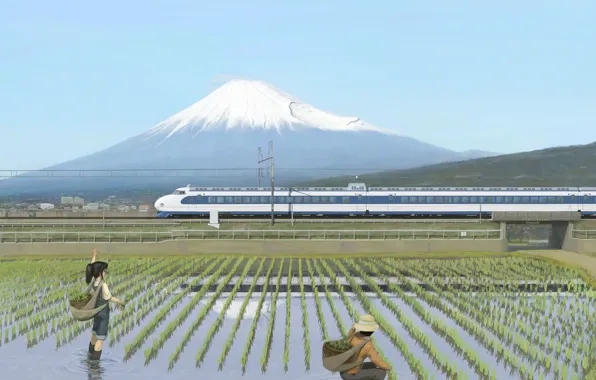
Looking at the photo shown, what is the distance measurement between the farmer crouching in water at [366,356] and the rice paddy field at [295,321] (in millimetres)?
5139

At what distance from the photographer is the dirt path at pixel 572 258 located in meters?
44.9

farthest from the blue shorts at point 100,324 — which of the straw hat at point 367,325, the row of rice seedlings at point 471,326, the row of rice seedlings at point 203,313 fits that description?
the row of rice seedlings at point 471,326

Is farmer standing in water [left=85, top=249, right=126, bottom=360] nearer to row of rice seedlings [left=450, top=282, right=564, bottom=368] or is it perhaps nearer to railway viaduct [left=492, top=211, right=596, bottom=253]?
row of rice seedlings [left=450, top=282, right=564, bottom=368]

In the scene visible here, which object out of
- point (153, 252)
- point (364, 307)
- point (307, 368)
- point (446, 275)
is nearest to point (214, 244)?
point (153, 252)

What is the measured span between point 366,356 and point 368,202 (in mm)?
59132

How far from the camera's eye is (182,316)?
27844 millimetres

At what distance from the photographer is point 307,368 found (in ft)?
67.1

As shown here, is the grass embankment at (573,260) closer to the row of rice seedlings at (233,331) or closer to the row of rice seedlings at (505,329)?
the row of rice seedlings at (505,329)

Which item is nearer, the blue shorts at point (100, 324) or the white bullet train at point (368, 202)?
the blue shorts at point (100, 324)

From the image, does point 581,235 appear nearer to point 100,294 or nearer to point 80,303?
point 100,294

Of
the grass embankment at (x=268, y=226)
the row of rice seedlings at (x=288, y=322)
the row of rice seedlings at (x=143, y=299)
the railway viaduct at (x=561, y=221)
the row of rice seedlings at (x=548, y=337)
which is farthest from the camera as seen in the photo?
the grass embankment at (x=268, y=226)

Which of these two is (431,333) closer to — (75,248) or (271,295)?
(271,295)

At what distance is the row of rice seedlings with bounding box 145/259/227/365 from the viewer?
22003 millimetres

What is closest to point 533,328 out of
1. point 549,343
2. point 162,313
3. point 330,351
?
point 549,343
